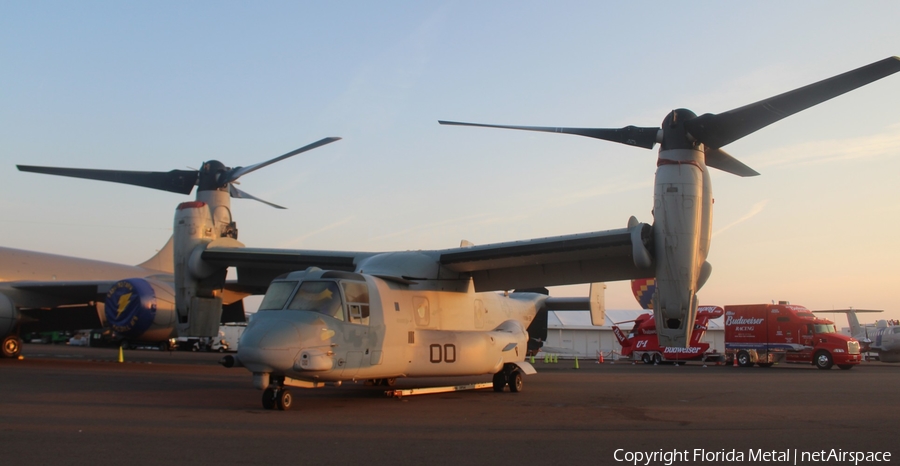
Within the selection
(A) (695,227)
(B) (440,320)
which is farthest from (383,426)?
(A) (695,227)

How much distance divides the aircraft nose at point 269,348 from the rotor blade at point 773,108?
7400 millimetres

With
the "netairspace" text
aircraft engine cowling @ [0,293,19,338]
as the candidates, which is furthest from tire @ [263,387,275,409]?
aircraft engine cowling @ [0,293,19,338]

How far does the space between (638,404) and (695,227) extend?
323 cm

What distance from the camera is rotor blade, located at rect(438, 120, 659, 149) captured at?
12055mm

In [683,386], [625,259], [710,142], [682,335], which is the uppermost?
[710,142]

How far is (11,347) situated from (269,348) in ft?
61.5

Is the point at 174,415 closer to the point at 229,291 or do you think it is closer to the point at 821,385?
the point at 229,291

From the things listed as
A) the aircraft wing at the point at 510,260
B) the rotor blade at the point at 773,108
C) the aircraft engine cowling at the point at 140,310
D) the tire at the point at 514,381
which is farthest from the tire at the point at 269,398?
the aircraft engine cowling at the point at 140,310

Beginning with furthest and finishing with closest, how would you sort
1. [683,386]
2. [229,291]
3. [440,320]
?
[229,291] < [683,386] < [440,320]

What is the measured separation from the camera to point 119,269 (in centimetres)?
3175

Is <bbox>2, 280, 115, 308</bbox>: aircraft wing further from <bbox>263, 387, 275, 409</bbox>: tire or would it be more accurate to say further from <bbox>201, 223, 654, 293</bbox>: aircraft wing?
<bbox>263, 387, 275, 409</bbox>: tire

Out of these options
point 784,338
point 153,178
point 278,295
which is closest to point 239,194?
point 153,178

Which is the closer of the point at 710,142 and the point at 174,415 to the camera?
the point at 174,415

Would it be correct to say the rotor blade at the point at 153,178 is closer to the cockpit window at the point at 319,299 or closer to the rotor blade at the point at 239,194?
the rotor blade at the point at 239,194
